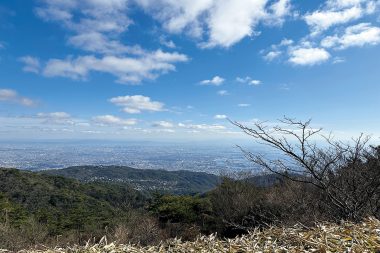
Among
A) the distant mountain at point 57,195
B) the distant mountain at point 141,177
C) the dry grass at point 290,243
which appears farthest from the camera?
the distant mountain at point 141,177

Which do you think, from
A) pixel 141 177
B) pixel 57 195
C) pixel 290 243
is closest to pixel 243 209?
pixel 290 243

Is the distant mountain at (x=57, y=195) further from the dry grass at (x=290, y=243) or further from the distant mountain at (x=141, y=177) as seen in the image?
the dry grass at (x=290, y=243)

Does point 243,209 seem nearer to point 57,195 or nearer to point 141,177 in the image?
point 57,195

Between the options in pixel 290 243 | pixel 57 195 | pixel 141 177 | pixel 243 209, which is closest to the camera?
pixel 290 243

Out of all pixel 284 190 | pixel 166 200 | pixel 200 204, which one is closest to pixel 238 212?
pixel 284 190

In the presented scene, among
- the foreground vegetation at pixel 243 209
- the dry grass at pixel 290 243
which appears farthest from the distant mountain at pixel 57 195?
the dry grass at pixel 290 243

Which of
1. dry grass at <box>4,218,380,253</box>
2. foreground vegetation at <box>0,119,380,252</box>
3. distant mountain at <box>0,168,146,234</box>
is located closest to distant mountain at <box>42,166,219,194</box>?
distant mountain at <box>0,168,146,234</box>

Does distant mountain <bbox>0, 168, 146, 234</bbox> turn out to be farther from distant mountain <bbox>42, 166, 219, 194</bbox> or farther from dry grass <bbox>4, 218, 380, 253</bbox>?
dry grass <bbox>4, 218, 380, 253</bbox>

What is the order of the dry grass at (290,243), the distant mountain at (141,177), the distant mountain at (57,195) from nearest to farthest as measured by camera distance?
the dry grass at (290,243), the distant mountain at (57,195), the distant mountain at (141,177)

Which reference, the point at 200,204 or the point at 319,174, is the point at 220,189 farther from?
the point at 319,174
